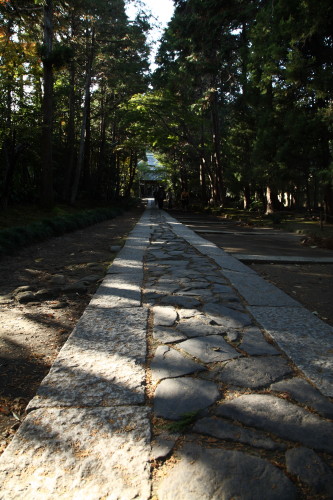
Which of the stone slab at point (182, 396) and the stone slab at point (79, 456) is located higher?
the stone slab at point (182, 396)

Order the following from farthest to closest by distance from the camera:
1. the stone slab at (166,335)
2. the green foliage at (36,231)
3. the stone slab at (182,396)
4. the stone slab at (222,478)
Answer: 1. the green foliage at (36,231)
2. the stone slab at (166,335)
3. the stone slab at (182,396)
4. the stone slab at (222,478)

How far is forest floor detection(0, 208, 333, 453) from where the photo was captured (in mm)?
1802

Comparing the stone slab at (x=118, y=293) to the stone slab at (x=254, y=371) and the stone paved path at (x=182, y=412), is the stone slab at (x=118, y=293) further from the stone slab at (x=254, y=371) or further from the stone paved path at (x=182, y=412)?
the stone slab at (x=254, y=371)

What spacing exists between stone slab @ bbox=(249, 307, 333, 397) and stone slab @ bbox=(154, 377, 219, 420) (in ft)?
1.89

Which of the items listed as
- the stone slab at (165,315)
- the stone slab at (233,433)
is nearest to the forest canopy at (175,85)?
the stone slab at (165,315)

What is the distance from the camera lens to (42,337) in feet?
7.77

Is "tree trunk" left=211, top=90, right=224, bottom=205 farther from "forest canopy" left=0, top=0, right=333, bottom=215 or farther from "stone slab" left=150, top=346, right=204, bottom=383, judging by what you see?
"stone slab" left=150, top=346, right=204, bottom=383

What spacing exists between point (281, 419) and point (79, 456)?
85cm

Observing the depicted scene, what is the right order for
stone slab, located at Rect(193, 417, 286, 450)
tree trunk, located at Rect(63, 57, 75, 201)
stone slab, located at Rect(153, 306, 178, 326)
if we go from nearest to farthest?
stone slab, located at Rect(193, 417, 286, 450) < stone slab, located at Rect(153, 306, 178, 326) < tree trunk, located at Rect(63, 57, 75, 201)

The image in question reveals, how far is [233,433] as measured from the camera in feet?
4.42

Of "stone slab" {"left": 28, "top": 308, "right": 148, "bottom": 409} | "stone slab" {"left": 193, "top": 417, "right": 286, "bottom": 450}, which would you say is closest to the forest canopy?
"stone slab" {"left": 28, "top": 308, "right": 148, "bottom": 409}

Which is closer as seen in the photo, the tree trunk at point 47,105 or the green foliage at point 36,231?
the green foliage at point 36,231

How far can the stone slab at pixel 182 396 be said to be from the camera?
1.47 m

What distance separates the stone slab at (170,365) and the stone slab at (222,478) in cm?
54
